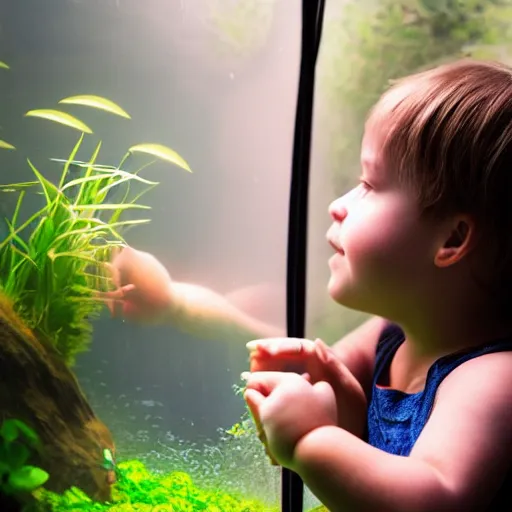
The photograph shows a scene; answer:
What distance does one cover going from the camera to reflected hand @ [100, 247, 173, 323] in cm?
101

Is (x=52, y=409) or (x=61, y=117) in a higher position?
(x=61, y=117)

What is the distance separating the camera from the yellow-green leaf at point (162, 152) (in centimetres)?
102

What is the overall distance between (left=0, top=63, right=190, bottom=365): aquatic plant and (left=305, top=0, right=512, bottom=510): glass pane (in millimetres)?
246

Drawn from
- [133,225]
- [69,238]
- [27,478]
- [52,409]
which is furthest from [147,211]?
[27,478]

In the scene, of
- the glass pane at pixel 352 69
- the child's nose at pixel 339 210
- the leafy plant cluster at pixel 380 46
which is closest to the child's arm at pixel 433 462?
the child's nose at pixel 339 210

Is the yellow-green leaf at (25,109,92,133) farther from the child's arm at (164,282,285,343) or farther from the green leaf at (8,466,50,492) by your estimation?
the green leaf at (8,466,50,492)

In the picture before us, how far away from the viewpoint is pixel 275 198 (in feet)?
3.46

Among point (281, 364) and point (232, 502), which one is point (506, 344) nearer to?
point (281, 364)

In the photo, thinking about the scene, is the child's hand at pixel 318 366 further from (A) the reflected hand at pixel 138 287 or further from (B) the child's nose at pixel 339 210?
(A) the reflected hand at pixel 138 287

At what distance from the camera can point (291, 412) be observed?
0.60m

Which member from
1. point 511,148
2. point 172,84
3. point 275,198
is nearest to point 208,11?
point 172,84

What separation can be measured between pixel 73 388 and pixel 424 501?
67cm

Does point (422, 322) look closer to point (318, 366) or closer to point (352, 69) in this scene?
point (318, 366)

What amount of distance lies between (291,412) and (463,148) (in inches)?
12.2
